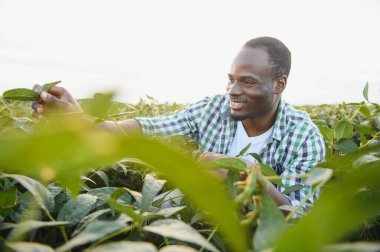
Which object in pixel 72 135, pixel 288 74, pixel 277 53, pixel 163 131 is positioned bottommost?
pixel 163 131

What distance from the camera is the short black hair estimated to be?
6.51 feet

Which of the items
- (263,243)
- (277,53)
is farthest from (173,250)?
(277,53)

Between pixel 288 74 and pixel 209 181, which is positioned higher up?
pixel 209 181

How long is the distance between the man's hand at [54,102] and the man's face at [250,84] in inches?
35.0

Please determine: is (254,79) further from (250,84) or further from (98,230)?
(98,230)

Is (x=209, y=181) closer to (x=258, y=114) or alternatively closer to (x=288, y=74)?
(x=258, y=114)

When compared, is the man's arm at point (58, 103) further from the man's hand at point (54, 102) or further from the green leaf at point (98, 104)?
the green leaf at point (98, 104)

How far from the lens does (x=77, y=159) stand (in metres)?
0.21

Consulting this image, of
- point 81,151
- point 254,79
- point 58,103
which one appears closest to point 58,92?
point 58,103

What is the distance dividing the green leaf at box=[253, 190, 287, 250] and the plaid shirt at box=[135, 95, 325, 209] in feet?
3.44

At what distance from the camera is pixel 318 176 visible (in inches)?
17.3

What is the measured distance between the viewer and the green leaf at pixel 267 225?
37cm

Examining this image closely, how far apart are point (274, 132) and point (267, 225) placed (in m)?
1.56

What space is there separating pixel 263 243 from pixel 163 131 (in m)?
1.60
